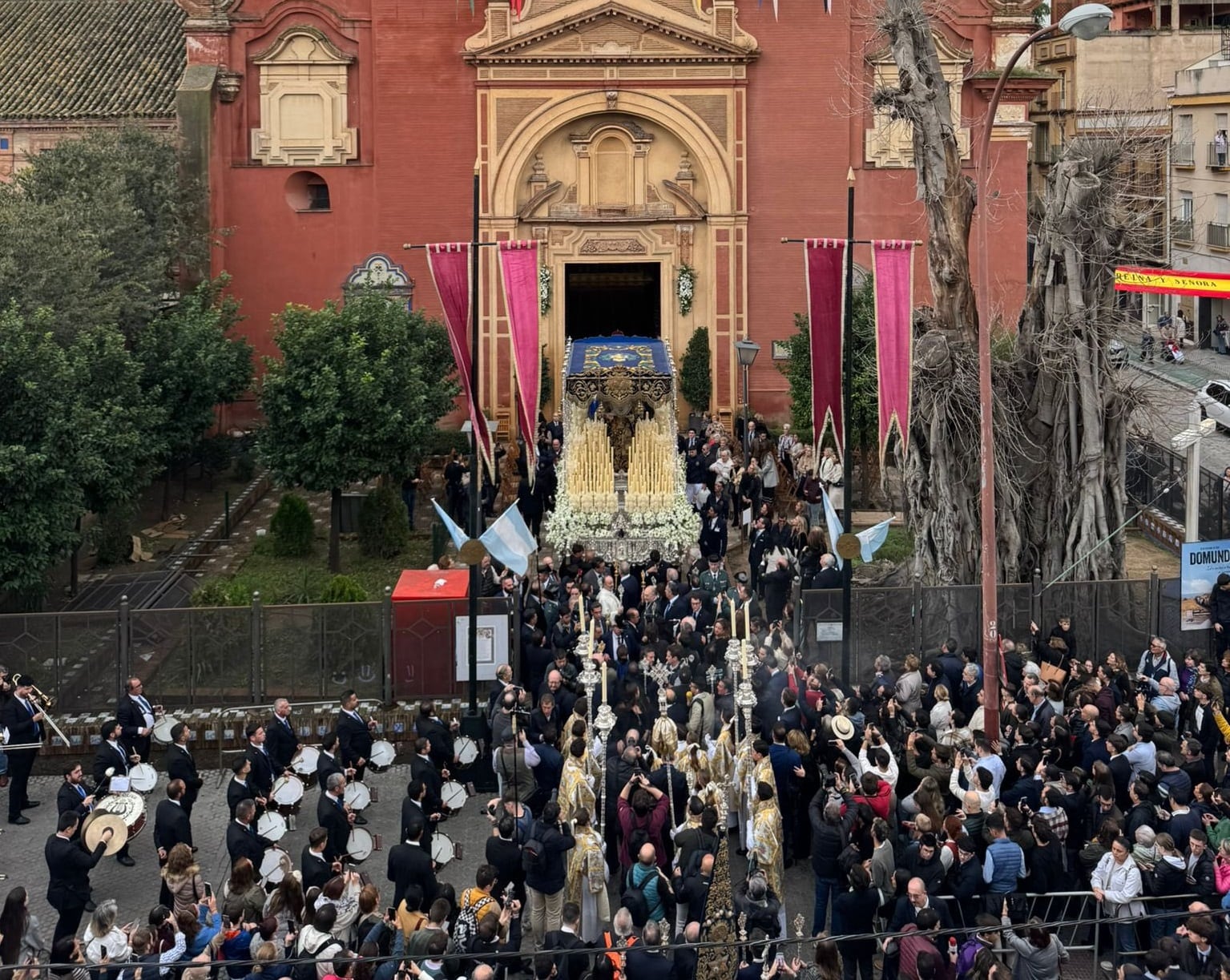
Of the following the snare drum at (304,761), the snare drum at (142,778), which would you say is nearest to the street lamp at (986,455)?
the snare drum at (304,761)

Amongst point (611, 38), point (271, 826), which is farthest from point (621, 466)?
point (271, 826)

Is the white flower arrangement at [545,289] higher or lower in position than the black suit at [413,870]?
higher

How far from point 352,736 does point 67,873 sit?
3686 mm

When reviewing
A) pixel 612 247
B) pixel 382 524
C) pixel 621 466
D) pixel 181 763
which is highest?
pixel 612 247

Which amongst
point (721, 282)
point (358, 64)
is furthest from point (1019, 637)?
point (358, 64)

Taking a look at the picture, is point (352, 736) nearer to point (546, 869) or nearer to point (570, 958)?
point (546, 869)

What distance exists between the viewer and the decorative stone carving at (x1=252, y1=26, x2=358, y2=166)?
3703 cm

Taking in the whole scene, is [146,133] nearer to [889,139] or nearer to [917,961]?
[889,139]

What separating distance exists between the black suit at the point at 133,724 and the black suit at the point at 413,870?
4.88m

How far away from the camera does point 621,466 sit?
96.5 ft

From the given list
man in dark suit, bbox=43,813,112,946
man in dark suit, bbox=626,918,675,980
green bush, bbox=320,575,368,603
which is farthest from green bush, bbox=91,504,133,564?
man in dark suit, bbox=626,918,675,980

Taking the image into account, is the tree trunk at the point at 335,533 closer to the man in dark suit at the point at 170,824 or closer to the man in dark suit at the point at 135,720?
the man in dark suit at the point at 135,720

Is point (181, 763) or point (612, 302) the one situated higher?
point (612, 302)

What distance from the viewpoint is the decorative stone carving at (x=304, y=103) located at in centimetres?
3703
